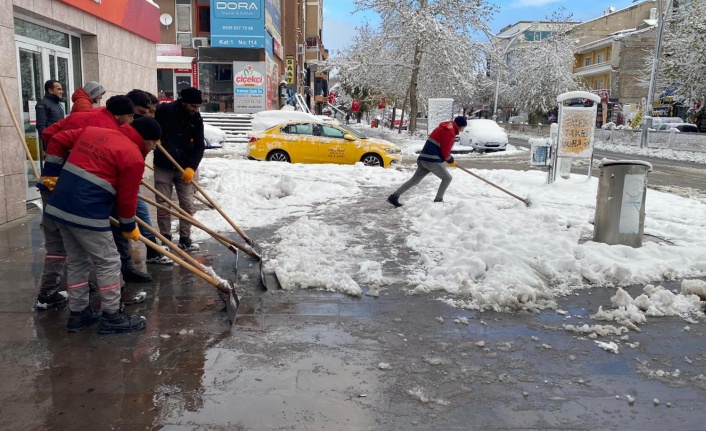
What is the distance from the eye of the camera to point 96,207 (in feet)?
13.1

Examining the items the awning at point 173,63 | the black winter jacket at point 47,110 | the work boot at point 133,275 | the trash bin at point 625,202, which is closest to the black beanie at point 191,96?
the work boot at point 133,275

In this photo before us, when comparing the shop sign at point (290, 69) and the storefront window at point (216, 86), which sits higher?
the shop sign at point (290, 69)

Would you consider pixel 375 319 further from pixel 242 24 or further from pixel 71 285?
pixel 242 24

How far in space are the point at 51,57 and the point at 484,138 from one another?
18862 millimetres

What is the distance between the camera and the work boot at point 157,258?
6.14m

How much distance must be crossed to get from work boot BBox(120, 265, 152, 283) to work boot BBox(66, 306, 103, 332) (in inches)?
42.5

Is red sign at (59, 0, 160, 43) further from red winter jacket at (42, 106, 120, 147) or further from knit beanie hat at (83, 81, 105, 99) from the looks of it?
red winter jacket at (42, 106, 120, 147)

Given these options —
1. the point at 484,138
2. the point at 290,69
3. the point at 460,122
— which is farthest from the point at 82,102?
the point at 290,69

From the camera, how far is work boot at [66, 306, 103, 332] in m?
4.31

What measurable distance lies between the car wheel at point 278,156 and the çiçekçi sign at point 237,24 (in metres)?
16.4

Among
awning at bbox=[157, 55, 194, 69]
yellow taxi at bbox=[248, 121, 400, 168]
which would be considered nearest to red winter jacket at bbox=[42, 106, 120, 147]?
yellow taxi at bbox=[248, 121, 400, 168]

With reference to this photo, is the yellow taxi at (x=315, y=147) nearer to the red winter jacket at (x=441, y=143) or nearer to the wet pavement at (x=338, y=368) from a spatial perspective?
the red winter jacket at (x=441, y=143)

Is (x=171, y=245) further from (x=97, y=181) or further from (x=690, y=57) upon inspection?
(x=690, y=57)

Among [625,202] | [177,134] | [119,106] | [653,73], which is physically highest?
[653,73]
